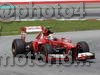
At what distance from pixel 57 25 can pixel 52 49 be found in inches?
399

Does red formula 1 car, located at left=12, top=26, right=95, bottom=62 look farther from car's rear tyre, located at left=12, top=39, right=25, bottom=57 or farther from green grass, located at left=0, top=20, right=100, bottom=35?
green grass, located at left=0, top=20, right=100, bottom=35

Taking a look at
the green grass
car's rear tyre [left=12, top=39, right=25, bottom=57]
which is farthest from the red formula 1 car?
the green grass

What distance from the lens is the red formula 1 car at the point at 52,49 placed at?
→ 1374 centimetres

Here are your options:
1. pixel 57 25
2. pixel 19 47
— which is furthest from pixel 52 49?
pixel 57 25

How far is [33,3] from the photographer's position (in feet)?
107

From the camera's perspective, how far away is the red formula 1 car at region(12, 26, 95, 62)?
1374 centimetres

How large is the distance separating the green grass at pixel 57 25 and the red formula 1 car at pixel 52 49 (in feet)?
20.7

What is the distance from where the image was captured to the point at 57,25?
24.0 meters

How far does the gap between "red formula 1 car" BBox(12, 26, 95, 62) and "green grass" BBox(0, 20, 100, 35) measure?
6295 mm

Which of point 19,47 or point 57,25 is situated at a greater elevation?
point 57,25

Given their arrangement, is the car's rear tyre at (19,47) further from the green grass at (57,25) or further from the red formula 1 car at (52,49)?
the green grass at (57,25)

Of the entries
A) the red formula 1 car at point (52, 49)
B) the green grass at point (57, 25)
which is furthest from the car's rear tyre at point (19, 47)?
the green grass at point (57, 25)

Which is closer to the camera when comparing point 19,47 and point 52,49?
point 52,49

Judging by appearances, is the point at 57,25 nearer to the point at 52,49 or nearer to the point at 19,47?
the point at 19,47
